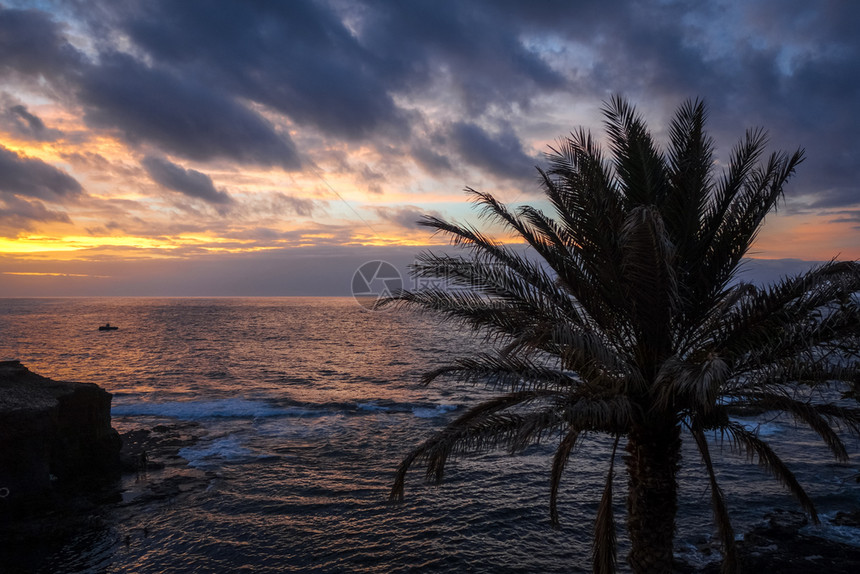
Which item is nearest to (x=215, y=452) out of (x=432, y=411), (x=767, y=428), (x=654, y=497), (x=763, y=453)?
(x=432, y=411)

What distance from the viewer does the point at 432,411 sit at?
29.3 m

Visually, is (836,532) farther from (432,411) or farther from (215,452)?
(215,452)

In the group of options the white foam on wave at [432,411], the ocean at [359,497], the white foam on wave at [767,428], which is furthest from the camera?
the white foam on wave at [432,411]

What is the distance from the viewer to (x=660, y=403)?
6.36m

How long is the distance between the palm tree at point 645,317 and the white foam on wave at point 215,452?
16.3m

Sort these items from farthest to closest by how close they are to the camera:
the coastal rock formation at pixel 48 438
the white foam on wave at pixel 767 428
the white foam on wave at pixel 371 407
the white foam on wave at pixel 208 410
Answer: the white foam on wave at pixel 371 407
the white foam on wave at pixel 208 410
the white foam on wave at pixel 767 428
the coastal rock formation at pixel 48 438

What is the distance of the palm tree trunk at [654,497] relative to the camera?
6.98 metres

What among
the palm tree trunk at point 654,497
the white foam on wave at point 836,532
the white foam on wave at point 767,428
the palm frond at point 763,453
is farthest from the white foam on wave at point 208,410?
the palm frond at point 763,453

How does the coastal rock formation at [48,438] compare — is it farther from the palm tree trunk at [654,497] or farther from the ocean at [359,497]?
the palm tree trunk at [654,497]

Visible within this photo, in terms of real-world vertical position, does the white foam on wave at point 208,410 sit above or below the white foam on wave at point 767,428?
below

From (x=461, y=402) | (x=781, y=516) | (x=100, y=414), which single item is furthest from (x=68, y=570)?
(x=461, y=402)

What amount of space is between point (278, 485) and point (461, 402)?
1595 cm

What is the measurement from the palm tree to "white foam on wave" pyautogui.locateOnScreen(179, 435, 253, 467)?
53.4 ft

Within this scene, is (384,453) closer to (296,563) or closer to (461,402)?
(296,563)
